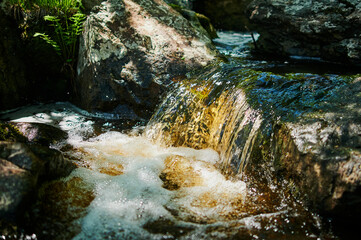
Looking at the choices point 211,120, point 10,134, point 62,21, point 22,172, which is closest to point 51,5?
point 62,21

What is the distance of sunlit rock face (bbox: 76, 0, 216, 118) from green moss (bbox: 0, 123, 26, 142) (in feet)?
5.09

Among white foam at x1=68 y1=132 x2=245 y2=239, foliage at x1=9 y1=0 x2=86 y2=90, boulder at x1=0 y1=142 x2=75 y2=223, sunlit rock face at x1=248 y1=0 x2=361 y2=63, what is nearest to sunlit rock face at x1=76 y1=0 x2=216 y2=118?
foliage at x1=9 y1=0 x2=86 y2=90

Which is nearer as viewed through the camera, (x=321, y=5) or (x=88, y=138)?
(x=88, y=138)

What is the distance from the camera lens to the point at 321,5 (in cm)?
596

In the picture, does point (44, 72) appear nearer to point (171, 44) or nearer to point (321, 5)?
point (171, 44)

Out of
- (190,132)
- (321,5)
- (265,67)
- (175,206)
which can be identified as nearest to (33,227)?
(175,206)

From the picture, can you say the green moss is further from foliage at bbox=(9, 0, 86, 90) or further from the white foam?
foliage at bbox=(9, 0, 86, 90)

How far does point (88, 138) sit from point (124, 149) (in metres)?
0.72

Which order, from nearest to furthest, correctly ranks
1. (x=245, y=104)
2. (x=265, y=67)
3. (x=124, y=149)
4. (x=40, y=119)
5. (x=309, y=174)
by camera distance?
1. (x=309, y=174)
2. (x=245, y=104)
3. (x=124, y=149)
4. (x=40, y=119)
5. (x=265, y=67)

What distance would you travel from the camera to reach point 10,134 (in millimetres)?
3643

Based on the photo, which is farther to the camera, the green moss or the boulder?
the green moss

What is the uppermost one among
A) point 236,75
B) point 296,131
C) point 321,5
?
point 321,5

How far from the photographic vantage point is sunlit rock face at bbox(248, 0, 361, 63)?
5.59 metres

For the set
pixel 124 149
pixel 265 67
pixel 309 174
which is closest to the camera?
pixel 309 174
